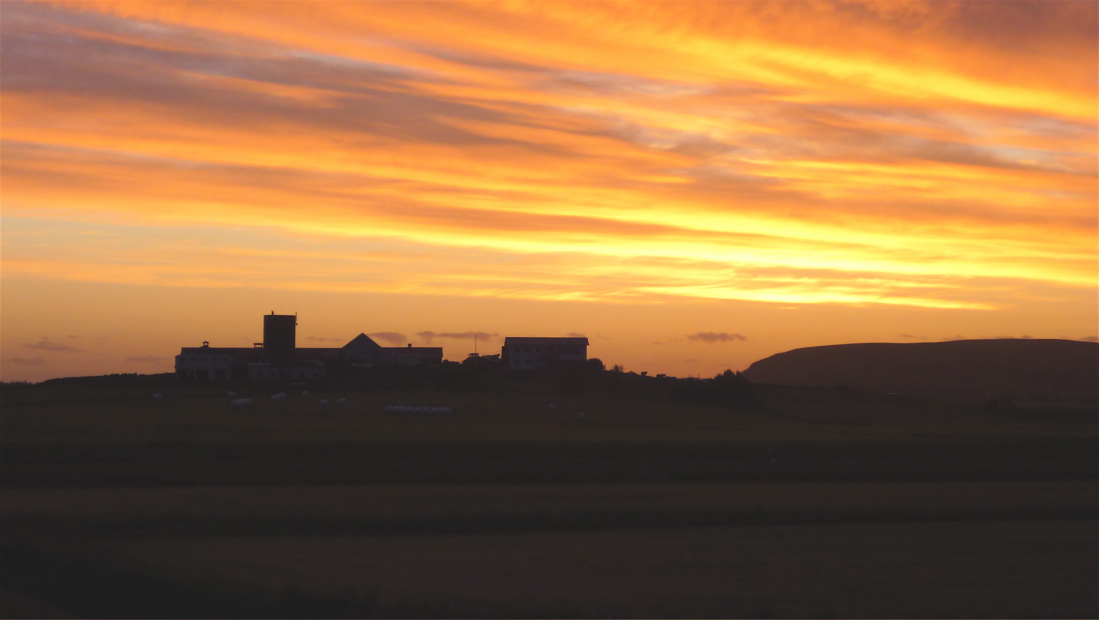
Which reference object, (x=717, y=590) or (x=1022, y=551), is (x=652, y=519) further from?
(x=1022, y=551)

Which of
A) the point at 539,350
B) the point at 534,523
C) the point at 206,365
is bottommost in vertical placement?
the point at 534,523

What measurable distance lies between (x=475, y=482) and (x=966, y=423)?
184ft

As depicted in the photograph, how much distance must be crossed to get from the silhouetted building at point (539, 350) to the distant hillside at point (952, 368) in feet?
157

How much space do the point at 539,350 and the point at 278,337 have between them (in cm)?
3357

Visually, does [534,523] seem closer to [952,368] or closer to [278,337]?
[278,337]

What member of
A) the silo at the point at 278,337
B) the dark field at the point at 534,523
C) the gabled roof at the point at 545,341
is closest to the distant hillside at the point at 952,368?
the gabled roof at the point at 545,341

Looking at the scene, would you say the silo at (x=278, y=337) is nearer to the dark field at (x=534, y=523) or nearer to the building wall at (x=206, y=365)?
the building wall at (x=206, y=365)

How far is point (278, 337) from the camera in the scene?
115188 millimetres

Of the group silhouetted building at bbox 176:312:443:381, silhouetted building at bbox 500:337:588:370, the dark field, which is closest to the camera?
the dark field

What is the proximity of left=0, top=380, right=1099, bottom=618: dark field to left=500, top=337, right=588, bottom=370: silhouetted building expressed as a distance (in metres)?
57.9

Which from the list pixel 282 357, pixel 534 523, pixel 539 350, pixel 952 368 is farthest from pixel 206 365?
pixel 952 368

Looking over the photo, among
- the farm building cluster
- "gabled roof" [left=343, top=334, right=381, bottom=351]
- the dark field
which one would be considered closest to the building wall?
the farm building cluster

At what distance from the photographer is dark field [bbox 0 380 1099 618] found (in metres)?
20.4

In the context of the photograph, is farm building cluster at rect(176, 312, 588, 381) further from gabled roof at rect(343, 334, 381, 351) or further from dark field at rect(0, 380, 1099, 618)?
dark field at rect(0, 380, 1099, 618)
